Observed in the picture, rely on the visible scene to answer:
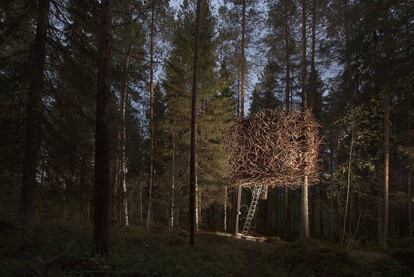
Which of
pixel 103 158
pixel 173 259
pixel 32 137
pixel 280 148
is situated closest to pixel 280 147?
pixel 280 148

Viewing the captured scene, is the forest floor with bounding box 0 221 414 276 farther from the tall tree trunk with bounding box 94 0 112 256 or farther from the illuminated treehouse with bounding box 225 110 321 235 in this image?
the illuminated treehouse with bounding box 225 110 321 235

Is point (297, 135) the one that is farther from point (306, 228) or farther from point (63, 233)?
point (63, 233)

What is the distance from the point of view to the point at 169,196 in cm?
2159

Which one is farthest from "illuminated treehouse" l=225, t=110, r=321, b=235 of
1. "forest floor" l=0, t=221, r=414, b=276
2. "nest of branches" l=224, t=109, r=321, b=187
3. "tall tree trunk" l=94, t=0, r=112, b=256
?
"tall tree trunk" l=94, t=0, r=112, b=256

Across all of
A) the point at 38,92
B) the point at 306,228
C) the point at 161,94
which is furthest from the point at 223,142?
the point at 38,92

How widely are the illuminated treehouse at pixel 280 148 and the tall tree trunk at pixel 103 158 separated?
10.5m

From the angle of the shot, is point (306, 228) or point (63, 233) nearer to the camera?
point (63, 233)

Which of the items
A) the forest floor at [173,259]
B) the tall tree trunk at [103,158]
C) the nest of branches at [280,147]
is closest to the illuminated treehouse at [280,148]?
the nest of branches at [280,147]

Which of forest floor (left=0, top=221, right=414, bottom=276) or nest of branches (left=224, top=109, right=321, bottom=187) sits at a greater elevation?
nest of branches (left=224, top=109, right=321, bottom=187)

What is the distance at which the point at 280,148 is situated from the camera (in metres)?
17.8

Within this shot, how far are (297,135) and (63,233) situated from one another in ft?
36.0

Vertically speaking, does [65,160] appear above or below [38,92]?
below

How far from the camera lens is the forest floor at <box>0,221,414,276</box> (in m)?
7.98

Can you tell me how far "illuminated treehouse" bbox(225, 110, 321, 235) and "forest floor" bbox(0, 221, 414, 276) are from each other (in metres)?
4.28
